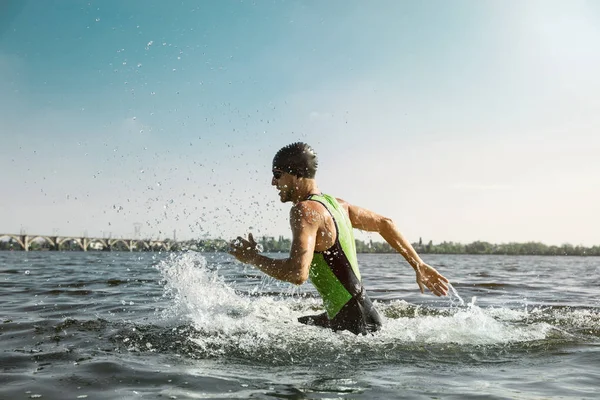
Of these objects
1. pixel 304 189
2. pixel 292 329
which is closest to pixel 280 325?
pixel 292 329

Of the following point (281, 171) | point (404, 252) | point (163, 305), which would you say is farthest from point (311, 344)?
point (163, 305)

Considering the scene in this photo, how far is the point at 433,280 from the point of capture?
240 inches

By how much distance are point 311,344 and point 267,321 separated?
205 cm

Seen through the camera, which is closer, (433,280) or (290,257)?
(290,257)

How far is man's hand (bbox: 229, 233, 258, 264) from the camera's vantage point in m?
4.73

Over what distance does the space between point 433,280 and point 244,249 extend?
8.16ft

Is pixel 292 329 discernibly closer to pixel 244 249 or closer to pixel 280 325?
pixel 280 325

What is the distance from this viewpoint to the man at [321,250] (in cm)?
475

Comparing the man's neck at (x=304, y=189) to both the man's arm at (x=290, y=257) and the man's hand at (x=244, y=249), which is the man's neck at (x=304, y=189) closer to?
the man's arm at (x=290, y=257)

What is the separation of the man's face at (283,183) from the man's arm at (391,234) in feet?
2.98

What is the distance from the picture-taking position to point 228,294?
414 inches

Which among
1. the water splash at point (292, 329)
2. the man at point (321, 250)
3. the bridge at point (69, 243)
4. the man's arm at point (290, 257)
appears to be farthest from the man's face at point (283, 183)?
the bridge at point (69, 243)

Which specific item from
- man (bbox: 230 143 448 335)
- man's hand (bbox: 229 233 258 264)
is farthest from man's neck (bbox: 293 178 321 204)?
man's hand (bbox: 229 233 258 264)

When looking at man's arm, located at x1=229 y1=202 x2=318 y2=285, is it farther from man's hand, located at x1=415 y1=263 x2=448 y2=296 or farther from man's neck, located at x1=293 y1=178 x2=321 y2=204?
man's hand, located at x1=415 y1=263 x2=448 y2=296
